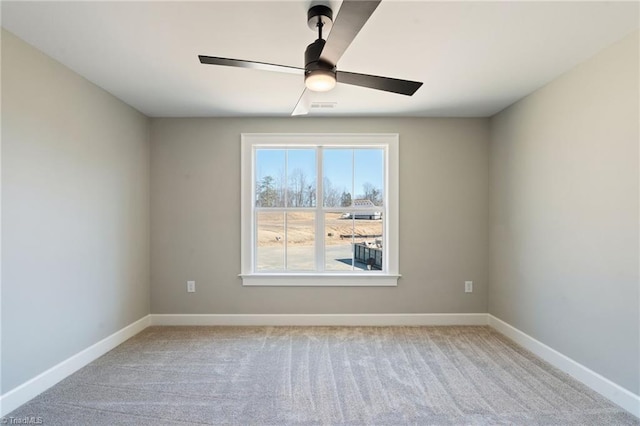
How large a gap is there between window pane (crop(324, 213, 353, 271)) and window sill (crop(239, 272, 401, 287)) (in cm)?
15

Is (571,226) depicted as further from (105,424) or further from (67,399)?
(67,399)

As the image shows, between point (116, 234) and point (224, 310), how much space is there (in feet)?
4.57

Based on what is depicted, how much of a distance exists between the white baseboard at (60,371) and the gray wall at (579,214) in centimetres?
391

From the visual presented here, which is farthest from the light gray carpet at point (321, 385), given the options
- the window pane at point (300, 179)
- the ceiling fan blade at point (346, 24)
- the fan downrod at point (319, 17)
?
the fan downrod at point (319, 17)

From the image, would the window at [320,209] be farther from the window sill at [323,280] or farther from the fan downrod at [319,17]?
the fan downrod at [319,17]

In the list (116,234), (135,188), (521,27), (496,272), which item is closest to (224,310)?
(116,234)

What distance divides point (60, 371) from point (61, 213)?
119cm

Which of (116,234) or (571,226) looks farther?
(116,234)

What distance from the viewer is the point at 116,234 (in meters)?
3.24

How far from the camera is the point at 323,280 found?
12.6 ft

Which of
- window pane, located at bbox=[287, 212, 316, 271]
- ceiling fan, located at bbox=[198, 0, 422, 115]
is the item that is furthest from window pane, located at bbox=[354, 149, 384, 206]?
ceiling fan, located at bbox=[198, 0, 422, 115]

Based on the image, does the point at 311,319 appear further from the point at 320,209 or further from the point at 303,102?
the point at 303,102

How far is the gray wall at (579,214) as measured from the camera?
2158mm

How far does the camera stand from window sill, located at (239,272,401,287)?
150 inches
